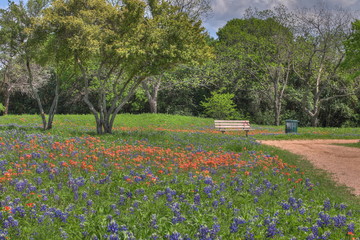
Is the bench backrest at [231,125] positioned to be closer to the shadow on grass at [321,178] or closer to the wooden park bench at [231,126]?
the wooden park bench at [231,126]

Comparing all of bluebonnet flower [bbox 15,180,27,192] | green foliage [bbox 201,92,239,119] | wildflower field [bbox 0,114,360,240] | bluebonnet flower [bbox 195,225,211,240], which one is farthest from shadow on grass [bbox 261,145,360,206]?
green foliage [bbox 201,92,239,119]

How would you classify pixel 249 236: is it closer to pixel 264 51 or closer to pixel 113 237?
pixel 113 237

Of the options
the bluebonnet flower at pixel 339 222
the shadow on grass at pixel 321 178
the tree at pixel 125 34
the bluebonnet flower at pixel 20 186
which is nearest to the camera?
the bluebonnet flower at pixel 339 222

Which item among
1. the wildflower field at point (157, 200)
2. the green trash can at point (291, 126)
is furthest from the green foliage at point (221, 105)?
the wildflower field at point (157, 200)

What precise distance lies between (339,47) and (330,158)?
863 inches

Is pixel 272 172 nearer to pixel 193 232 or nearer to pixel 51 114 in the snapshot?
pixel 193 232

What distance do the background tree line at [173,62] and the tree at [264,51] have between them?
109mm

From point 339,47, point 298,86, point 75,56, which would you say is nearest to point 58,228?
point 75,56

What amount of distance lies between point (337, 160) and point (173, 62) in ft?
27.5

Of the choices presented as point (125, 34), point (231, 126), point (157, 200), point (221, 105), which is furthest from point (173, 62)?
point (221, 105)

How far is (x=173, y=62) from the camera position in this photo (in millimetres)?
16734

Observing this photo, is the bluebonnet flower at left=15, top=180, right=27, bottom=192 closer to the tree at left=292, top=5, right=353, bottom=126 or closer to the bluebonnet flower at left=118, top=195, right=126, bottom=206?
the bluebonnet flower at left=118, top=195, right=126, bottom=206

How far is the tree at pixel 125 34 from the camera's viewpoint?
15.7 m

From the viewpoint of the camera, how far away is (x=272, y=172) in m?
10.6
